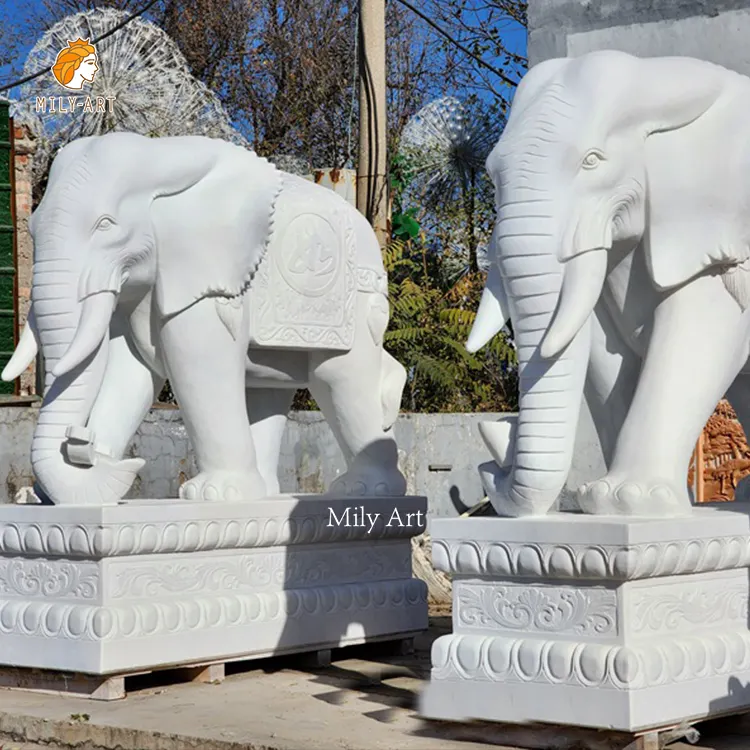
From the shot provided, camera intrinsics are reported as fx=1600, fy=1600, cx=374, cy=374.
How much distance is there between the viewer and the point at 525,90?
4973 mm

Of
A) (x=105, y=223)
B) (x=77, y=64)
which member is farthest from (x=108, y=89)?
(x=105, y=223)

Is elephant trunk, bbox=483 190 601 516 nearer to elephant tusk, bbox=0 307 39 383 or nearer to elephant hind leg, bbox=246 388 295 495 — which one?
elephant tusk, bbox=0 307 39 383

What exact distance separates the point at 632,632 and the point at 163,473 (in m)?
5.99

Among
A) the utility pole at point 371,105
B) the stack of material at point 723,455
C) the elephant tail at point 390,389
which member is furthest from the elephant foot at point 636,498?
the utility pole at point 371,105

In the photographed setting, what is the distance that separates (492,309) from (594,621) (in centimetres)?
101

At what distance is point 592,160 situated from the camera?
15.8 feet

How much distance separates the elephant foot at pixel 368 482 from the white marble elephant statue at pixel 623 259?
1.98 m

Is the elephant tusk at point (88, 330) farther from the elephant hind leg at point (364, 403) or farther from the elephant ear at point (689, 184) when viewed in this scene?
the elephant ear at point (689, 184)

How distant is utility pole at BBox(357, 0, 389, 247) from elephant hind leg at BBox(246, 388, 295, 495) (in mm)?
4584

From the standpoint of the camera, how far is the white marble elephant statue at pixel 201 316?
19.7 feet

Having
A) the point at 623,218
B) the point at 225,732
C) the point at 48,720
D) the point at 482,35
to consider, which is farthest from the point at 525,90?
the point at 482,35

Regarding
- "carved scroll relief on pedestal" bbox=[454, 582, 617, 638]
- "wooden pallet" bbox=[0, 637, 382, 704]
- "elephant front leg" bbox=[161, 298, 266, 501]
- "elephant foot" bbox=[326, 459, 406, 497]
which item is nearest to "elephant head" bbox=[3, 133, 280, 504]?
"elephant front leg" bbox=[161, 298, 266, 501]

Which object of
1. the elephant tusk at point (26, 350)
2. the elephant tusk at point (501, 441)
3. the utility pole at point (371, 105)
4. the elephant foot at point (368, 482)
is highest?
the utility pole at point (371, 105)

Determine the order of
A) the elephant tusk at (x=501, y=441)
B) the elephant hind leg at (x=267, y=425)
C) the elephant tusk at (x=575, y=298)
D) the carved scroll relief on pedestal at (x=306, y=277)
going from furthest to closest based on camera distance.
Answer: the elephant hind leg at (x=267, y=425) < the carved scroll relief on pedestal at (x=306, y=277) < the elephant tusk at (x=501, y=441) < the elephant tusk at (x=575, y=298)
